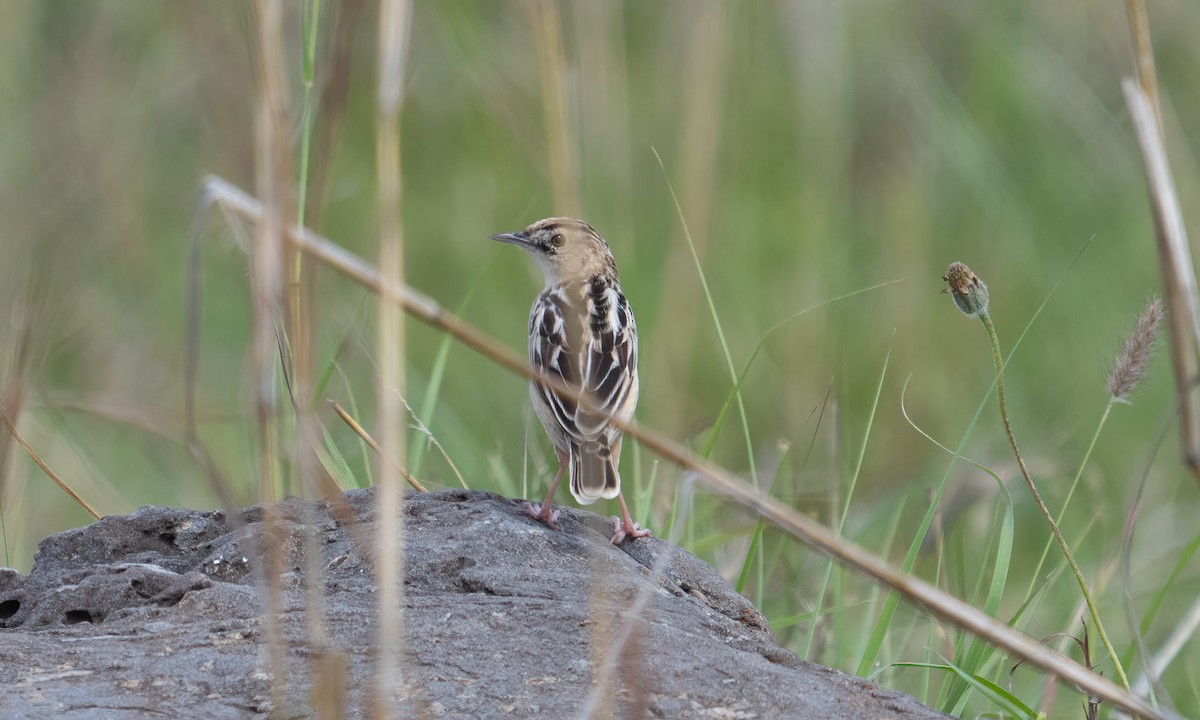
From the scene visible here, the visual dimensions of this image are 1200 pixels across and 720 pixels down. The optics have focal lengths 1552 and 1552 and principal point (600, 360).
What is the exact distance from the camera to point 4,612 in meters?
4.19

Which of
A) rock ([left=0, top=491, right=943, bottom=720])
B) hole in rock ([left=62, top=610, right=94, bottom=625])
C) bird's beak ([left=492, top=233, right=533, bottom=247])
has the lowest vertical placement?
hole in rock ([left=62, top=610, right=94, bottom=625])

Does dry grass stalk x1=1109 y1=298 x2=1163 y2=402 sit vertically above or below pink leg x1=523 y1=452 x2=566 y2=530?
above

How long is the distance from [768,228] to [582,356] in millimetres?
5806

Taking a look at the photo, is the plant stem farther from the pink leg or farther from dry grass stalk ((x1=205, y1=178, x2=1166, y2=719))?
the pink leg

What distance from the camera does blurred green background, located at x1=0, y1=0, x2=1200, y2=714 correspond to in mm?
9211

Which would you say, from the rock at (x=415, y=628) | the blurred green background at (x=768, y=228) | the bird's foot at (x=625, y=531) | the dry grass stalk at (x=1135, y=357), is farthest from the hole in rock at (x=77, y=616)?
the blurred green background at (x=768, y=228)

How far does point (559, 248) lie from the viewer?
7.65 metres

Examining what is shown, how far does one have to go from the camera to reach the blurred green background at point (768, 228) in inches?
363

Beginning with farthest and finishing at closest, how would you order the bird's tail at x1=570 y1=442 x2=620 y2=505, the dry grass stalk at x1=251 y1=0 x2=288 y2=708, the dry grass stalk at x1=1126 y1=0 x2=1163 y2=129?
the bird's tail at x1=570 y1=442 x2=620 y2=505, the dry grass stalk at x1=1126 y1=0 x2=1163 y2=129, the dry grass stalk at x1=251 y1=0 x2=288 y2=708

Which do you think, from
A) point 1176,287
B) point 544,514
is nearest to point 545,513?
point 544,514

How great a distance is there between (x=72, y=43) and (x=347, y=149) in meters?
2.38

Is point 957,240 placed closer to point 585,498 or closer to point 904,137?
point 904,137

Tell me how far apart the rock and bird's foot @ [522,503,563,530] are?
109 mm

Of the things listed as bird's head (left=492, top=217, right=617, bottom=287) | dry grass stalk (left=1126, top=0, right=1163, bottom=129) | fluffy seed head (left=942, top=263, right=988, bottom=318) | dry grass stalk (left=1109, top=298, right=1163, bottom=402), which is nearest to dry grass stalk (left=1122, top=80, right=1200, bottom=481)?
dry grass stalk (left=1126, top=0, right=1163, bottom=129)
